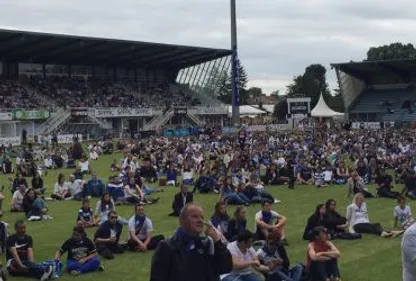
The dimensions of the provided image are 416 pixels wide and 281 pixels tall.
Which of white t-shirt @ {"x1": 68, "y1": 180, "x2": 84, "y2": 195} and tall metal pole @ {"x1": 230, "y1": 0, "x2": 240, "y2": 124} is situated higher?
tall metal pole @ {"x1": 230, "y1": 0, "x2": 240, "y2": 124}

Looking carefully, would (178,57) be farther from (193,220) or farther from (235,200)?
(193,220)

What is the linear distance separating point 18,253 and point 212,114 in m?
69.5

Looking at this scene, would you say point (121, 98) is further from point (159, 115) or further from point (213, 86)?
point (213, 86)

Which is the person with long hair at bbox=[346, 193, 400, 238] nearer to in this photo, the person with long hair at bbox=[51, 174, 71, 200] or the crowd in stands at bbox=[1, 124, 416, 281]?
the crowd in stands at bbox=[1, 124, 416, 281]

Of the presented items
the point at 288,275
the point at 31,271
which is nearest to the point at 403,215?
the point at 288,275

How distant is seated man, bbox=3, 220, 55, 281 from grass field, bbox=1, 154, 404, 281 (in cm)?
35

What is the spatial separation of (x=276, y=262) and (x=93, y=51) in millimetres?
62664

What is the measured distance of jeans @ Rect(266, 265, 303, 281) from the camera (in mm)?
9672

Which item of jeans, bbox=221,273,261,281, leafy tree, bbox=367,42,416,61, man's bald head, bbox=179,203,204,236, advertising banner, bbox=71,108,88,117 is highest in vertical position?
leafy tree, bbox=367,42,416,61

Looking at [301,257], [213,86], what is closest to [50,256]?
[301,257]

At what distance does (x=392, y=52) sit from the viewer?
376ft

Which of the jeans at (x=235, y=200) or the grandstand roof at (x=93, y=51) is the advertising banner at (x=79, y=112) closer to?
the grandstand roof at (x=93, y=51)

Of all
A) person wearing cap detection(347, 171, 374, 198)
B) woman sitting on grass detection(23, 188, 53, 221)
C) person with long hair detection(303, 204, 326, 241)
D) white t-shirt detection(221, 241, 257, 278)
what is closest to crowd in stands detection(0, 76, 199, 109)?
woman sitting on grass detection(23, 188, 53, 221)

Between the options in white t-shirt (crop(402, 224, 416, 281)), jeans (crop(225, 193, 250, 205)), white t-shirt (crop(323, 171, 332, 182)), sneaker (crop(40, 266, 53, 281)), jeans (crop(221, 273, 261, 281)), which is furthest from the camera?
white t-shirt (crop(323, 171, 332, 182))
